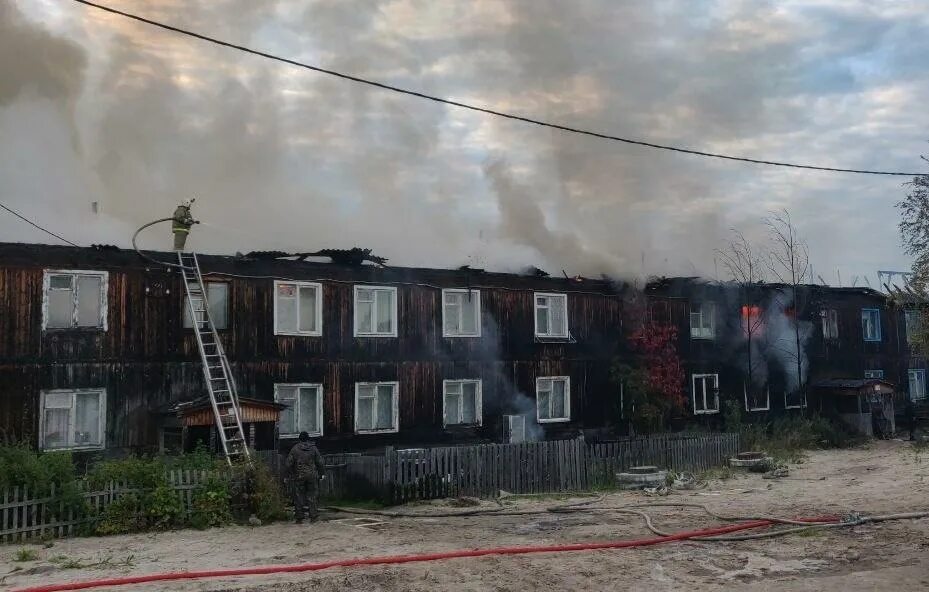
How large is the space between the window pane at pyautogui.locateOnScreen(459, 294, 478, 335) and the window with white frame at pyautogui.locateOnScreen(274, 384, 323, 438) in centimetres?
530

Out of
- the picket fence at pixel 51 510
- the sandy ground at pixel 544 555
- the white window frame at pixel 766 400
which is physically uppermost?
the white window frame at pixel 766 400

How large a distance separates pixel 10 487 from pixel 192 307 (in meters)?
6.54

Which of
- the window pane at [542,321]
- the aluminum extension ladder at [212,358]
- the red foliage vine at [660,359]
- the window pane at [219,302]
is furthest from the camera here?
the red foliage vine at [660,359]

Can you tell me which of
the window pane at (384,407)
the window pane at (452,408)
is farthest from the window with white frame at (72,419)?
the window pane at (452,408)

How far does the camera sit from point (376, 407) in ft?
79.7

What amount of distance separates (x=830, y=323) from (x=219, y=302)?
90.2 feet

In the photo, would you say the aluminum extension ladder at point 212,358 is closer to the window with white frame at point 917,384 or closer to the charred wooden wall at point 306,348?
the charred wooden wall at point 306,348

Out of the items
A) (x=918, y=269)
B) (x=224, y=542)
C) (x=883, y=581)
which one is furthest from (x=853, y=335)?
(x=224, y=542)

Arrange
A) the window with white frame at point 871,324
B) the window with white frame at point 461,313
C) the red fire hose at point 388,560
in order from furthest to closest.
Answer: the window with white frame at point 871,324
the window with white frame at point 461,313
the red fire hose at point 388,560

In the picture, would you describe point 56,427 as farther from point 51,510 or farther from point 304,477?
point 304,477

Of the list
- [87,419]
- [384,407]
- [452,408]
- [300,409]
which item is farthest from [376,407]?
[87,419]

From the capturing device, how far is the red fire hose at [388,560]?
10.6 meters

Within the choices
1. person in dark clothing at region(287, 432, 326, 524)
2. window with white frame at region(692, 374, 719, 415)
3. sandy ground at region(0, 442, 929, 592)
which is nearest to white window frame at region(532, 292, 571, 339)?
window with white frame at region(692, 374, 719, 415)

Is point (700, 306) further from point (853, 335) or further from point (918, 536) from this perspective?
point (918, 536)
